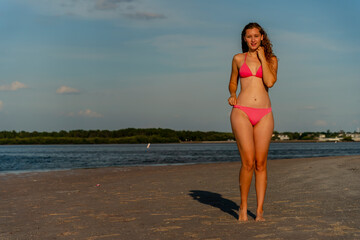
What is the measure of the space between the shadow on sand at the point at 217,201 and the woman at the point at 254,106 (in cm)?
88

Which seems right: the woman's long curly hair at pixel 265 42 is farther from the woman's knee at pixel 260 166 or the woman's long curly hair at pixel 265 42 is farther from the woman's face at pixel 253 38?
the woman's knee at pixel 260 166

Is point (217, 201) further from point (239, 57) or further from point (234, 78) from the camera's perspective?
point (239, 57)

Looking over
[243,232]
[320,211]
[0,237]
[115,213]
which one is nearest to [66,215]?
[115,213]

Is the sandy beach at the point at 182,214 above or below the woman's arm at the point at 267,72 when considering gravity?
below

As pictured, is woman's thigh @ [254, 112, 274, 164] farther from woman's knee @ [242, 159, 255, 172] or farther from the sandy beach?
the sandy beach

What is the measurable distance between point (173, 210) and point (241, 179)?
5.71 ft

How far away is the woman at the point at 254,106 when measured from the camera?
5.98 metres

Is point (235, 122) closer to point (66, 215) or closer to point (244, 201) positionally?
point (244, 201)

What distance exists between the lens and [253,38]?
6.18 m

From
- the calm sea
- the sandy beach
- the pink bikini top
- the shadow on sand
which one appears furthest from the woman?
the calm sea

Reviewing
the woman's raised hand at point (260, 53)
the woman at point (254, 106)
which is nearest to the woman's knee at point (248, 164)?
the woman at point (254, 106)

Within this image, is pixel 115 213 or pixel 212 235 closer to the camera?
pixel 212 235

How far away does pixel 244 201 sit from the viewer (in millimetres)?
A: 6152

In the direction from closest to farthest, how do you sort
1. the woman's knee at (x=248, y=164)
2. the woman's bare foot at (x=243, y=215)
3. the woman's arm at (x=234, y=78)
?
the woman's knee at (x=248, y=164) < the woman's bare foot at (x=243, y=215) < the woman's arm at (x=234, y=78)
